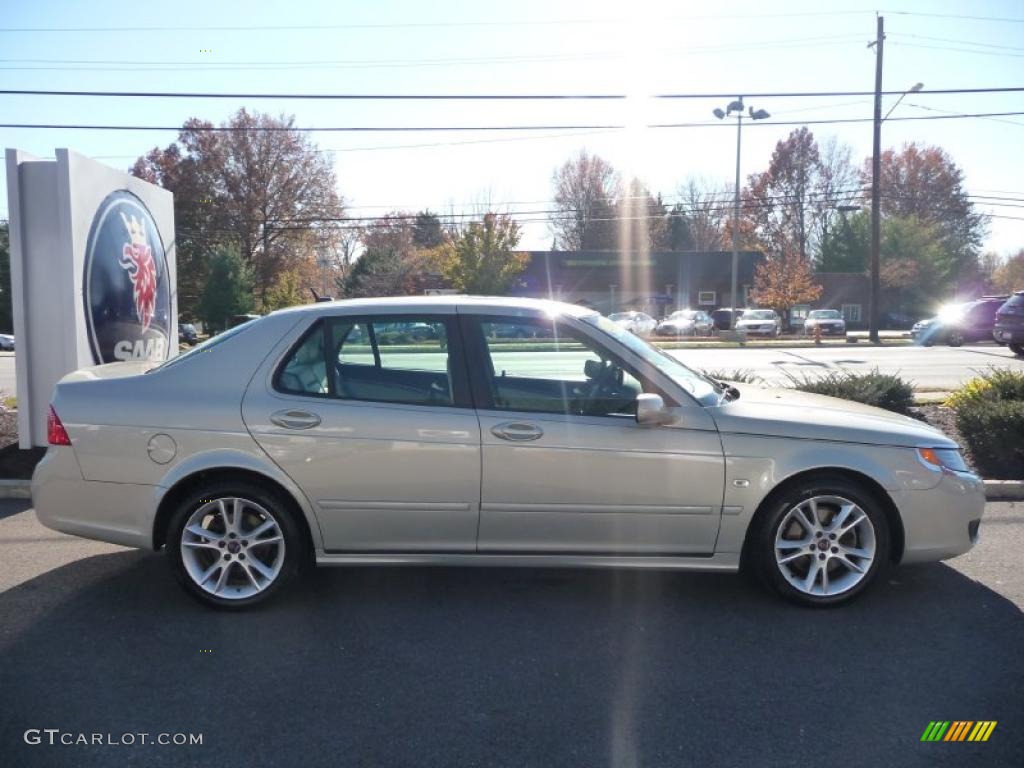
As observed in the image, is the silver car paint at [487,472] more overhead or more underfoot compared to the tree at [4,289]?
more underfoot

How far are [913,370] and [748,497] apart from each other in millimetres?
16195

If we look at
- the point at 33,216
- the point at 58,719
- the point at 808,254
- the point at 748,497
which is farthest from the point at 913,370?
the point at 808,254

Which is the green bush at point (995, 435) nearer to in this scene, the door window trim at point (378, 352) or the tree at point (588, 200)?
the door window trim at point (378, 352)

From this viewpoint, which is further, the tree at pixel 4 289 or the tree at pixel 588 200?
the tree at pixel 588 200

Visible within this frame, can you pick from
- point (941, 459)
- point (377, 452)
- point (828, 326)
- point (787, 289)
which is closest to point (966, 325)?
point (828, 326)

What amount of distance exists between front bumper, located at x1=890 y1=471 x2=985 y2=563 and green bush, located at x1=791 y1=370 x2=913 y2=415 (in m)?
4.40

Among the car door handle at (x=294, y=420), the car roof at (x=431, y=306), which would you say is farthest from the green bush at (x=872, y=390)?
the car door handle at (x=294, y=420)

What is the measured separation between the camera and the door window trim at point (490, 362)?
4125 mm

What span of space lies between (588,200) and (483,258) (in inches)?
1409

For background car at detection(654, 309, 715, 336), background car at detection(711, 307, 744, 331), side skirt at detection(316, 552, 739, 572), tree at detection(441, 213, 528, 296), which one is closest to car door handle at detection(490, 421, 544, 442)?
side skirt at detection(316, 552, 739, 572)

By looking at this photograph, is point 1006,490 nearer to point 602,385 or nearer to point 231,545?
point 602,385

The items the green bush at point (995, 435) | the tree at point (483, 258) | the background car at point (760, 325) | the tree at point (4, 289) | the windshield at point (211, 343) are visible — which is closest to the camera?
the windshield at point (211, 343)

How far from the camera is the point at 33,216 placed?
734cm

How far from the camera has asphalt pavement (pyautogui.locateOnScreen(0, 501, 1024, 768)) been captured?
116 inches
